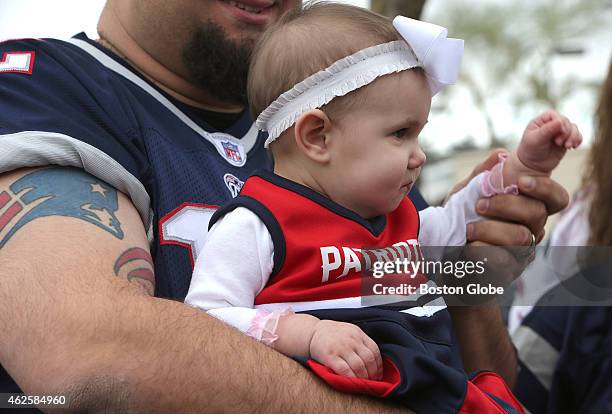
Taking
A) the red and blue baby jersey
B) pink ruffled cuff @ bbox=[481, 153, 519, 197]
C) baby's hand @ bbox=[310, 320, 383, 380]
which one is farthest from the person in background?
baby's hand @ bbox=[310, 320, 383, 380]

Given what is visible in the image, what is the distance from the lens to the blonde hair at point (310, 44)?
219 cm

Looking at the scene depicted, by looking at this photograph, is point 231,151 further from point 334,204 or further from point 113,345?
point 113,345

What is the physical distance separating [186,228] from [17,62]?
26.6 inches

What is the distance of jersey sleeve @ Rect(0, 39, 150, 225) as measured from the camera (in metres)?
2.16

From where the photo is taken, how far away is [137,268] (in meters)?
2.10

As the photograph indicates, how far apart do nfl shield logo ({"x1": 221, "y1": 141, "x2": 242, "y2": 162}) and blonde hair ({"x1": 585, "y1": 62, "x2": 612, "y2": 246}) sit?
1.92m

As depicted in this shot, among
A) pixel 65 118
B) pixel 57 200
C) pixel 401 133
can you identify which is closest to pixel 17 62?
pixel 65 118

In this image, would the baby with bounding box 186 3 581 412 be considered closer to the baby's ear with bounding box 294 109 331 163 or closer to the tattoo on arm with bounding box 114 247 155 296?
the baby's ear with bounding box 294 109 331 163

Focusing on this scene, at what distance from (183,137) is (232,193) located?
230 mm

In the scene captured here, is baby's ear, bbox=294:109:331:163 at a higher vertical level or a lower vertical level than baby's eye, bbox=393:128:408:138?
lower

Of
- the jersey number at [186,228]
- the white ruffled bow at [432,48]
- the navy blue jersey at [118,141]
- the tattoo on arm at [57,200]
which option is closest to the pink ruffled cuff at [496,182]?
the white ruffled bow at [432,48]

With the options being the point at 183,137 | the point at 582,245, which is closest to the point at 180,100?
the point at 183,137

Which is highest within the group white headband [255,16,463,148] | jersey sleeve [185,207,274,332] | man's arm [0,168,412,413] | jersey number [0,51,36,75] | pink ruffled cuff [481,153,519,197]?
white headband [255,16,463,148]

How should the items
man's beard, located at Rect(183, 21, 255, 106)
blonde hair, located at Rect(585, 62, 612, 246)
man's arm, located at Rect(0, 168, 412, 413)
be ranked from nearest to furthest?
man's arm, located at Rect(0, 168, 412, 413), man's beard, located at Rect(183, 21, 255, 106), blonde hair, located at Rect(585, 62, 612, 246)
